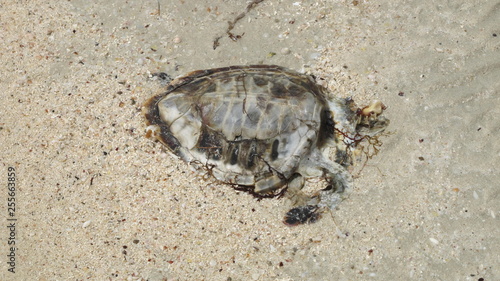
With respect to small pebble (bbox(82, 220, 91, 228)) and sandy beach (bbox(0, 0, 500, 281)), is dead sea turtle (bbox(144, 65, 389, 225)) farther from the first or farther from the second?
small pebble (bbox(82, 220, 91, 228))

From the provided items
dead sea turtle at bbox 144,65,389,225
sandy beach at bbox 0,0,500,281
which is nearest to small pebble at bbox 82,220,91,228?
sandy beach at bbox 0,0,500,281

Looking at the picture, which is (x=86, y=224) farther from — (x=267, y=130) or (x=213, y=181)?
(x=267, y=130)

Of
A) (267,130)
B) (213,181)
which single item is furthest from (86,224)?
(267,130)

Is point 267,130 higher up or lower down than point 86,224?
higher up

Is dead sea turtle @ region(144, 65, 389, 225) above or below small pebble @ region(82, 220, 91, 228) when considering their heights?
above

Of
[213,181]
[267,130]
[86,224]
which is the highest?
[267,130]

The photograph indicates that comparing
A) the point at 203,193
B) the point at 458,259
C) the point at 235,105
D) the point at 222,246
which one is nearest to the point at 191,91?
the point at 235,105
